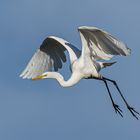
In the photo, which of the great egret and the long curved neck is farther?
the long curved neck

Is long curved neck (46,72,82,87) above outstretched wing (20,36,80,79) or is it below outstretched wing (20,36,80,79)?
below

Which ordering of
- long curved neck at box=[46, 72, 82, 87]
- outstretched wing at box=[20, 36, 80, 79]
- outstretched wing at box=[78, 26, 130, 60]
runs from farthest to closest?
outstretched wing at box=[20, 36, 80, 79]
long curved neck at box=[46, 72, 82, 87]
outstretched wing at box=[78, 26, 130, 60]

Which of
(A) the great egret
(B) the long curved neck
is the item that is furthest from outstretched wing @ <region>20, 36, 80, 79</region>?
(B) the long curved neck

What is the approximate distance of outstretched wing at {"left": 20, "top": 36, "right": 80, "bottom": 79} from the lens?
23141mm

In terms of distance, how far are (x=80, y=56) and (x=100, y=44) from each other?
923 millimetres

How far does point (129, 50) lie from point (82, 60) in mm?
2071

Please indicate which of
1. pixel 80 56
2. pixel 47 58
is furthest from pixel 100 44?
pixel 47 58

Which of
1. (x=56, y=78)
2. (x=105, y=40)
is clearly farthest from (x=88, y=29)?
(x=56, y=78)

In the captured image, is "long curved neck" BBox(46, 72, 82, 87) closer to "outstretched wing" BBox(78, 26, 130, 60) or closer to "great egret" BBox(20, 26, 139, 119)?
"great egret" BBox(20, 26, 139, 119)

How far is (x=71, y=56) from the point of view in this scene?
2186 centimetres

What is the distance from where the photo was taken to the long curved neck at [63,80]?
21.6 m

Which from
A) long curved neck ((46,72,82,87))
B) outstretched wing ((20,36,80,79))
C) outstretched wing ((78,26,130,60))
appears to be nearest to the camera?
outstretched wing ((78,26,130,60))

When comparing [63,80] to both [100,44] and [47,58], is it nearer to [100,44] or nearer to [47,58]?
[100,44]

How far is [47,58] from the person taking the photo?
2362 centimetres
